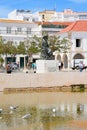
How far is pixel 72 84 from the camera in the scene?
1441 inches

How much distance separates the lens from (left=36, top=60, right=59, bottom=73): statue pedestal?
121 feet

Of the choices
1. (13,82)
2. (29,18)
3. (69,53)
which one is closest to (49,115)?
(13,82)

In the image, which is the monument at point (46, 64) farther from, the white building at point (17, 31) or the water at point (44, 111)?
the white building at point (17, 31)

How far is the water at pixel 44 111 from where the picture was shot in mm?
18750

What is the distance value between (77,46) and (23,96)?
3506 centimetres

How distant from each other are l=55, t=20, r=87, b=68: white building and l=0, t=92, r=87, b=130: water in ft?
105

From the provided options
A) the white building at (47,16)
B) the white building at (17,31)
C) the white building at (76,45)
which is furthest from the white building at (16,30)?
the white building at (47,16)

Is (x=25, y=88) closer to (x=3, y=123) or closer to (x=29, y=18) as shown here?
(x=3, y=123)

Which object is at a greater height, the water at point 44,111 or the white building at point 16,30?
the white building at point 16,30

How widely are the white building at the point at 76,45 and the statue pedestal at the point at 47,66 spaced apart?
26938 mm

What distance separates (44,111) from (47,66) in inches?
551

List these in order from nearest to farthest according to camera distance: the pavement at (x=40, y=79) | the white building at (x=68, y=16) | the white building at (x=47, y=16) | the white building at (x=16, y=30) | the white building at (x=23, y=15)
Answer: the pavement at (x=40, y=79)
the white building at (x=16, y=30)
the white building at (x=23, y=15)
the white building at (x=47, y=16)
the white building at (x=68, y=16)

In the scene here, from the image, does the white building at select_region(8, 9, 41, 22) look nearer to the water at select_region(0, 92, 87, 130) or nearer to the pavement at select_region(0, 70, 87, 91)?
the pavement at select_region(0, 70, 87, 91)

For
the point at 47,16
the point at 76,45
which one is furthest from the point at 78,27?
the point at 47,16
